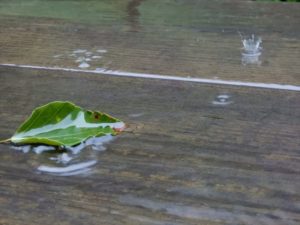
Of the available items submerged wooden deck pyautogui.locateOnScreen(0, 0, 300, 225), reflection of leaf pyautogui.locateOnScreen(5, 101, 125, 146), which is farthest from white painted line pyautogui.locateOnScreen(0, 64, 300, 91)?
reflection of leaf pyautogui.locateOnScreen(5, 101, 125, 146)

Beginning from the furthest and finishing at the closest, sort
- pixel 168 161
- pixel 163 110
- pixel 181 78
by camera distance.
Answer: pixel 181 78, pixel 163 110, pixel 168 161

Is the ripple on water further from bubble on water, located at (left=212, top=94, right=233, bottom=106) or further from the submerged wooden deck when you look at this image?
bubble on water, located at (left=212, top=94, right=233, bottom=106)

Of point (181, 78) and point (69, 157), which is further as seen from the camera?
point (181, 78)

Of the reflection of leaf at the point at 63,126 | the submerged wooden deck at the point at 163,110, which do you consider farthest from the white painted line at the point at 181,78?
the reflection of leaf at the point at 63,126

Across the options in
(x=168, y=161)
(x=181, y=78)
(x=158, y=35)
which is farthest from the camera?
(x=158, y=35)

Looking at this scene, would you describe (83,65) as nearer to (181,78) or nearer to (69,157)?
(181,78)

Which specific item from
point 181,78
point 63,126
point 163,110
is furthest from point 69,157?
point 181,78
